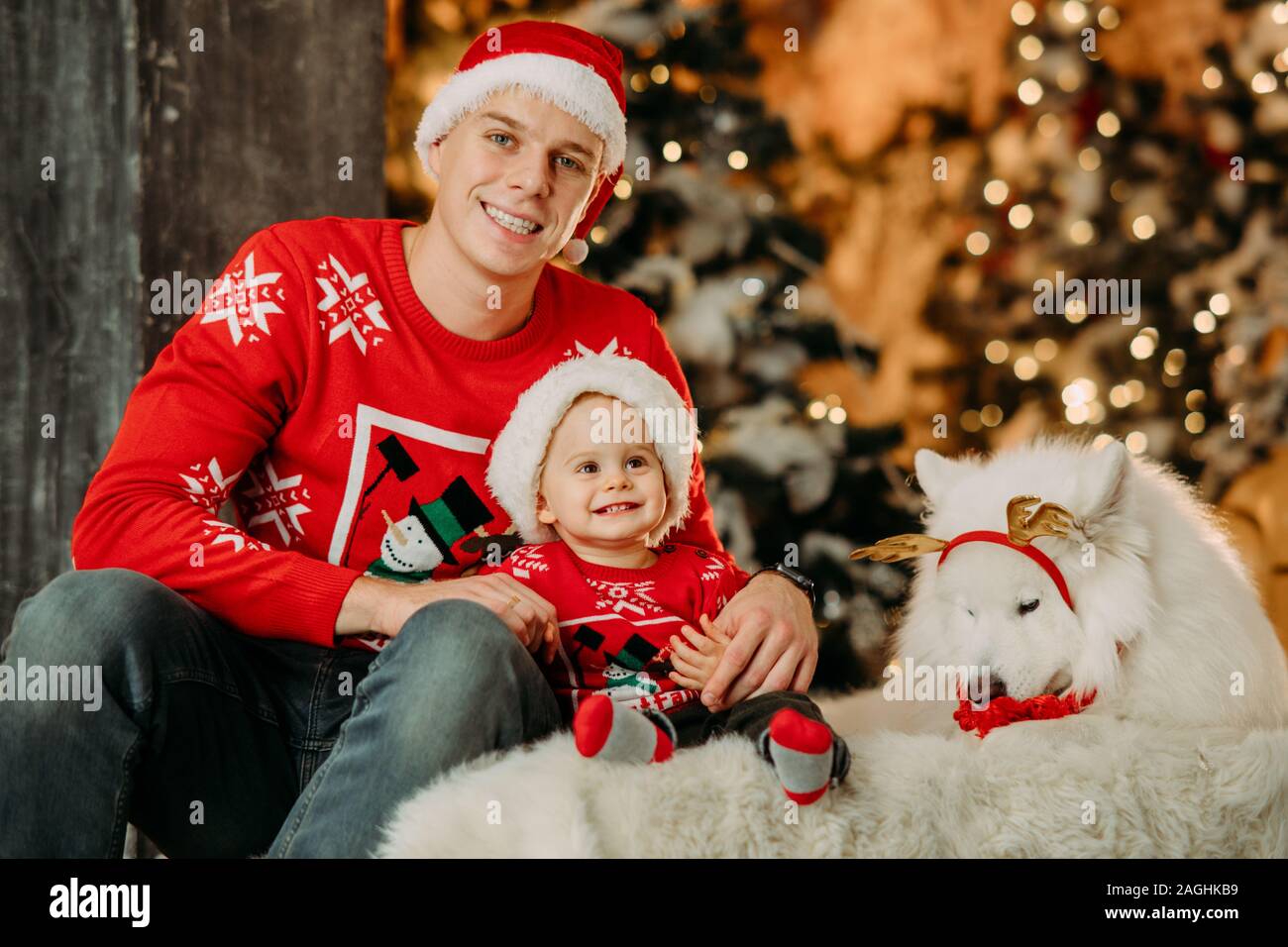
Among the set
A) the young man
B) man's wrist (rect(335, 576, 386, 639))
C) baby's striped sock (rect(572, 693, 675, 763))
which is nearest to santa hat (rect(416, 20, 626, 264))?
the young man

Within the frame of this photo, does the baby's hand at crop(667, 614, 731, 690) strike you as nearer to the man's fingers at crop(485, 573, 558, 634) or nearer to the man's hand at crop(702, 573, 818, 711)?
the man's hand at crop(702, 573, 818, 711)

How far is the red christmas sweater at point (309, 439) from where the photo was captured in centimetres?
130

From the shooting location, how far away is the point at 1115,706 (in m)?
1.33

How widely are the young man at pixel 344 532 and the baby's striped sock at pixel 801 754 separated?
26 centimetres

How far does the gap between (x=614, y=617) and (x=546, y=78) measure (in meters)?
0.71

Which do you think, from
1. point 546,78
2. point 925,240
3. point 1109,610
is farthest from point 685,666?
point 925,240

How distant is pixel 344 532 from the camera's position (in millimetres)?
1476

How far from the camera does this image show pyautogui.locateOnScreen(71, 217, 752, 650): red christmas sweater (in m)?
1.30

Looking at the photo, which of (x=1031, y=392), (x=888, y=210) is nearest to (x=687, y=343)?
(x=888, y=210)

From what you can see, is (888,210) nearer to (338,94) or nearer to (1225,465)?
(1225,465)

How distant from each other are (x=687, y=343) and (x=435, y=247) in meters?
1.10

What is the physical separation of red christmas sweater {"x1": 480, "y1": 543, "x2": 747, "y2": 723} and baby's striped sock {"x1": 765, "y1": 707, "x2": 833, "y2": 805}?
326 mm

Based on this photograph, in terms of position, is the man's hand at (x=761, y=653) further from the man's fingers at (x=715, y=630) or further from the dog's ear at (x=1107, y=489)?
the dog's ear at (x=1107, y=489)
